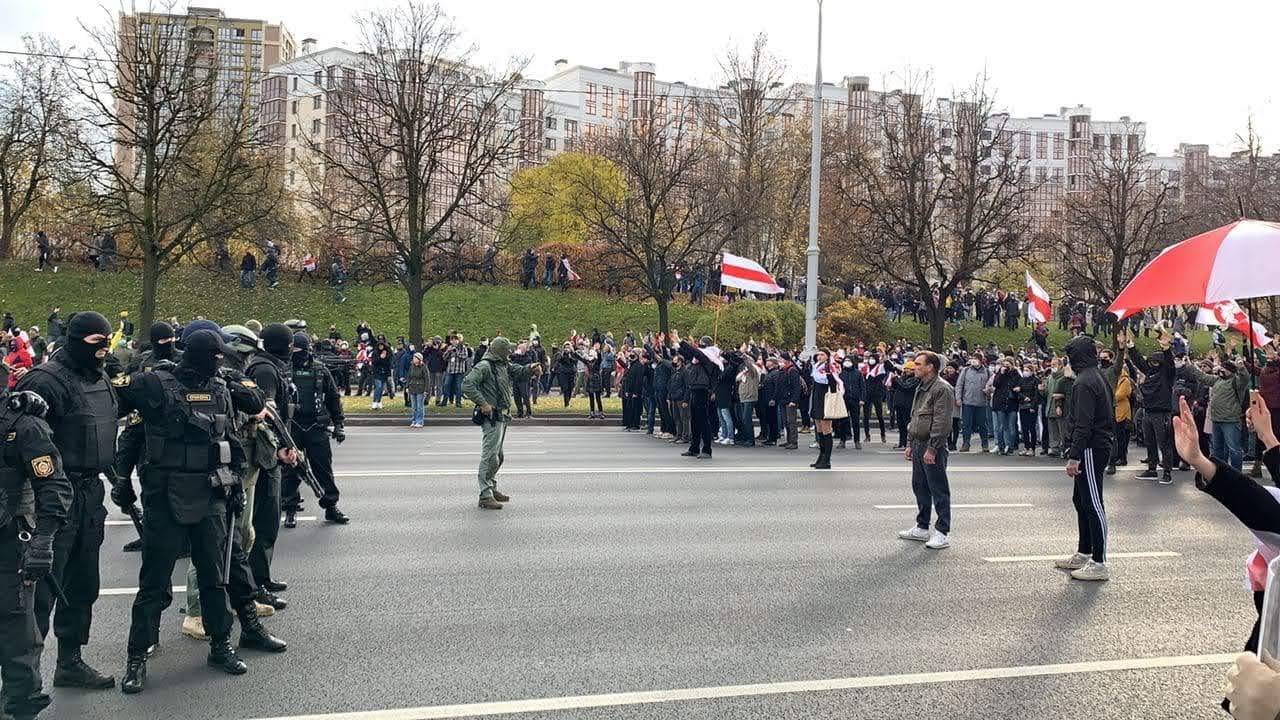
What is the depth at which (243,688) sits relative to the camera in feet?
18.8

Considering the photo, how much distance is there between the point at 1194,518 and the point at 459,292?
3655 centimetres

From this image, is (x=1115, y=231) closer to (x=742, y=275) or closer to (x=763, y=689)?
(x=742, y=275)

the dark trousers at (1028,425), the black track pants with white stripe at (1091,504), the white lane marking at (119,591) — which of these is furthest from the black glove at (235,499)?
the dark trousers at (1028,425)

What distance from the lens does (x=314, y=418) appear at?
1041cm

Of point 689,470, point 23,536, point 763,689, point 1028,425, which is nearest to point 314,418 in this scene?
point 23,536

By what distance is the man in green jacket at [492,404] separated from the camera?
38.4 ft

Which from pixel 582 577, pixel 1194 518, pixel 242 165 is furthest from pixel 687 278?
pixel 582 577

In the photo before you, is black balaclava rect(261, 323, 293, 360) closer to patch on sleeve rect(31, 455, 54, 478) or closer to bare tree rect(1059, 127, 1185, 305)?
patch on sleeve rect(31, 455, 54, 478)

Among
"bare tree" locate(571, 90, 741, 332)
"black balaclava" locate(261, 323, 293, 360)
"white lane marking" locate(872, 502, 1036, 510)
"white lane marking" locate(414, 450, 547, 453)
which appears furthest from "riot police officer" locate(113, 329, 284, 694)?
"bare tree" locate(571, 90, 741, 332)

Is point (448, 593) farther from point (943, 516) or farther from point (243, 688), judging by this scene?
point (943, 516)

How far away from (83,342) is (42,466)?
3.48ft

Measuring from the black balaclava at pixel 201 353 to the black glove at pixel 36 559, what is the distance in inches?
47.8

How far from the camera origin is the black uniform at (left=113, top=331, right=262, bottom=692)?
586 centimetres

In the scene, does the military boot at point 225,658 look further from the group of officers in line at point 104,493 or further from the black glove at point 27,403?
the black glove at point 27,403
